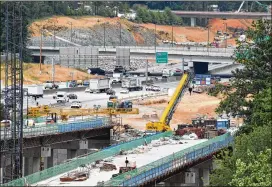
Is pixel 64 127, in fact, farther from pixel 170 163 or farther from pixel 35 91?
pixel 35 91

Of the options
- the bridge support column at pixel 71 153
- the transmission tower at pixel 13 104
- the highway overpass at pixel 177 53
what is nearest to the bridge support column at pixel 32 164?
the transmission tower at pixel 13 104

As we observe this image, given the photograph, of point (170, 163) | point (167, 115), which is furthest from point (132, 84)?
point (170, 163)

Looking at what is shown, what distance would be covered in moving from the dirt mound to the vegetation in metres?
70.1

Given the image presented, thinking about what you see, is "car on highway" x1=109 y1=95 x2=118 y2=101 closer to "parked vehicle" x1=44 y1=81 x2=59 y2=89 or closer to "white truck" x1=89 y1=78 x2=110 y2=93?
"white truck" x1=89 y1=78 x2=110 y2=93

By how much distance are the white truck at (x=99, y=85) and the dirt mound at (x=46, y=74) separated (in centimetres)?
790

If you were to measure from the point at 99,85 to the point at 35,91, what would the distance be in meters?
16.9

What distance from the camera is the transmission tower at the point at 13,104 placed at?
70856 mm

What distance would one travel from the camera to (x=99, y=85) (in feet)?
502

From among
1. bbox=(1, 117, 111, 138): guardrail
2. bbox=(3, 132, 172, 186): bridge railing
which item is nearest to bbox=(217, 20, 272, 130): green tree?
bbox=(3, 132, 172, 186): bridge railing

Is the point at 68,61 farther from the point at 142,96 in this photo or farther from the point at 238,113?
the point at 238,113

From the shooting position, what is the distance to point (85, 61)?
19088cm

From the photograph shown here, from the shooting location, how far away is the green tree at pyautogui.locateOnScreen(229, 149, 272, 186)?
54.0 metres

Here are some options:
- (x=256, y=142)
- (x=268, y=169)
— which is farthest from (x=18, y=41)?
(x=268, y=169)

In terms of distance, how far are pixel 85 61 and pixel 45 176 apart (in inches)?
5133
